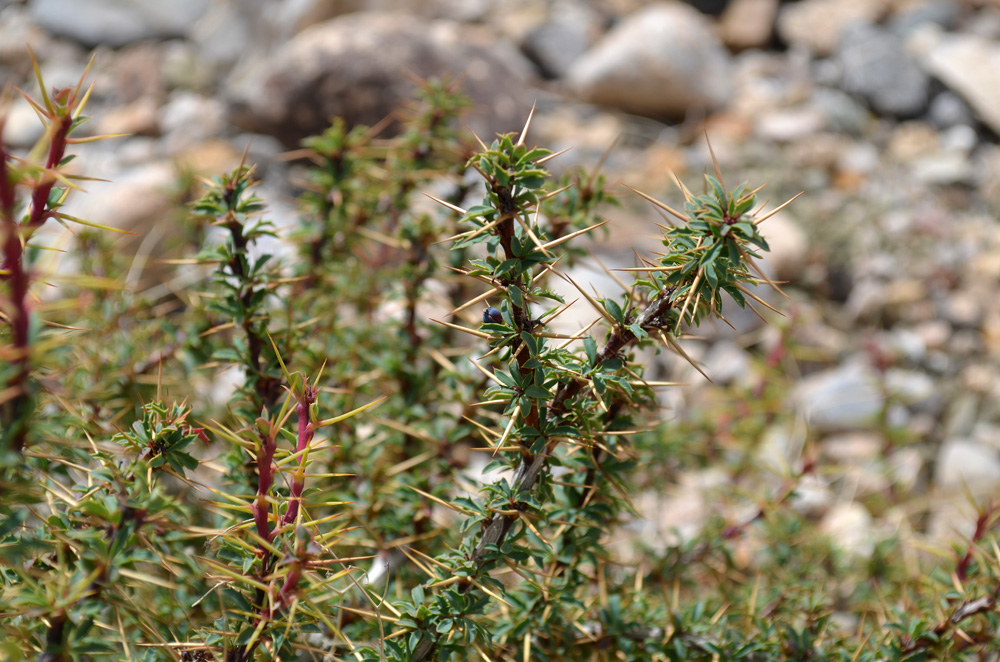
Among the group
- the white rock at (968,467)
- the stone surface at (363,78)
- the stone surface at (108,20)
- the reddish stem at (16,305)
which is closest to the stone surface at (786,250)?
the white rock at (968,467)

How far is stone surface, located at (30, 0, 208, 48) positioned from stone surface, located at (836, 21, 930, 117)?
6.35 meters

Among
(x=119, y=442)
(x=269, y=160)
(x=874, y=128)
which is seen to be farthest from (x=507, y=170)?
(x=874, y=128)

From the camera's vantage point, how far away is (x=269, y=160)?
498 cm

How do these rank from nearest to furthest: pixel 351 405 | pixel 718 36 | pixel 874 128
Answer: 1. pixel 351 405
2. pixel 874 128
3. pixel 718 36

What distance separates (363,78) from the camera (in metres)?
4.63

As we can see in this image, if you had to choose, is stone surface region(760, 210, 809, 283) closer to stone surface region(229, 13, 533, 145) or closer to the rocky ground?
the rocky ground

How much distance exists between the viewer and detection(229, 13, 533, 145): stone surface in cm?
463

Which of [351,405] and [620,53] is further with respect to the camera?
[620,53]

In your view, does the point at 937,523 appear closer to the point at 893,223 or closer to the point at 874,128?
the point at 893,223

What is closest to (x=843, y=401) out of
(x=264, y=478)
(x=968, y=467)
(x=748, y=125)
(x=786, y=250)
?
(x=968, y=467)

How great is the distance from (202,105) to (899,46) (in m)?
6.10

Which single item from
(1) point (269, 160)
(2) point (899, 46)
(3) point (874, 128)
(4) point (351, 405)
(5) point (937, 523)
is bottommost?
(4) point (351, 405)

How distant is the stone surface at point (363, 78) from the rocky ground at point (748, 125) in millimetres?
17

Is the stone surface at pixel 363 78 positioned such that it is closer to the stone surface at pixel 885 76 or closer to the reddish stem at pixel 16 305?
the stone surface at pixel 885 76
